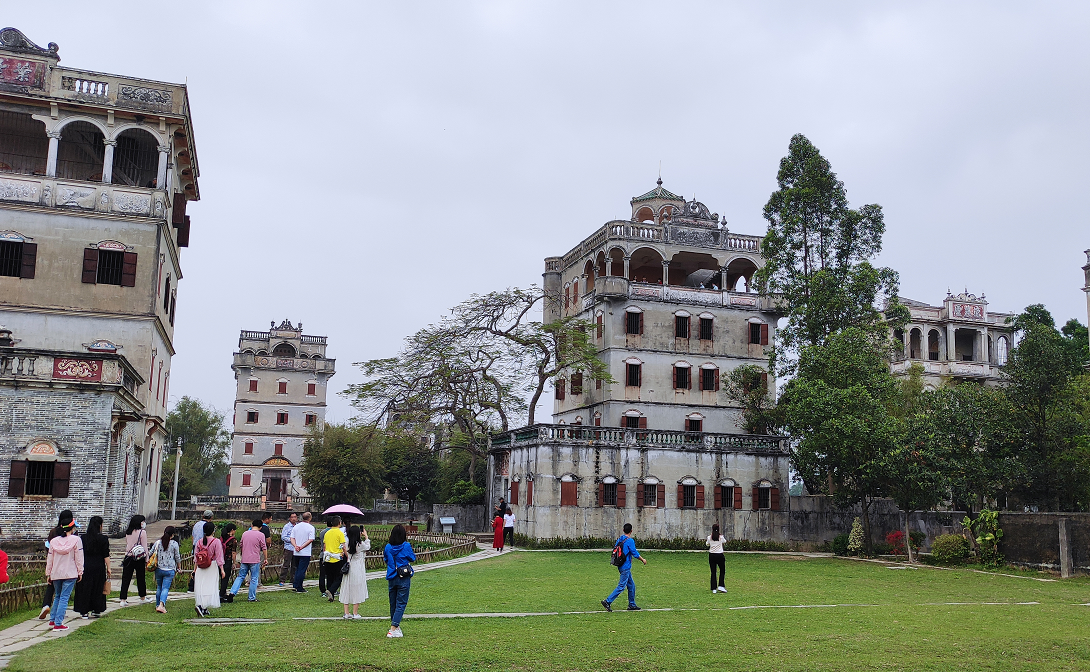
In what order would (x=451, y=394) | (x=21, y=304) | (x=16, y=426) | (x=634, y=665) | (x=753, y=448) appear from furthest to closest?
(x=451, y=394)
(x=753, y=448)
(x=21, y=304)
(x=16, y=426)
(x=634, y=665)

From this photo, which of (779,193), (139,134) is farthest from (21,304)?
(779,193)

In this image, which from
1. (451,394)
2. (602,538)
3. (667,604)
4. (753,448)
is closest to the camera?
(667,604)

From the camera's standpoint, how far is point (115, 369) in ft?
85.1

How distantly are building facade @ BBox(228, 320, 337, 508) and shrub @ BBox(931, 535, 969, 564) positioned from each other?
170 ft

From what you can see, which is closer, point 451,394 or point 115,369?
point 115,369

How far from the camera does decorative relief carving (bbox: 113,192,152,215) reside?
3294cm

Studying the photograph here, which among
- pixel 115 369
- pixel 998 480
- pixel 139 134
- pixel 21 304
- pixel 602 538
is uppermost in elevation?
pixel 139 134

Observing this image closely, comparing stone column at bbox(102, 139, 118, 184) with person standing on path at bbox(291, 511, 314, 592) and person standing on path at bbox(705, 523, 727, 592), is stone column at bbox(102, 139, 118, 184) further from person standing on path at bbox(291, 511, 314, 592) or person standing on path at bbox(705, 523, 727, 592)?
person standing on path at bbox(705, 523, 727, 592)

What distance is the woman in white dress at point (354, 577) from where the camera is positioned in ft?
49.3

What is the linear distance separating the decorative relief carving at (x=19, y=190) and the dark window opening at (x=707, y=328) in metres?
29.4

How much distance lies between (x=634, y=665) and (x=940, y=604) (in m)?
10.8

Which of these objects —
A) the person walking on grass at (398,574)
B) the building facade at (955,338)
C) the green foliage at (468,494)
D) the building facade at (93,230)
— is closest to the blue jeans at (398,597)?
the person walking on grass at (398,574)

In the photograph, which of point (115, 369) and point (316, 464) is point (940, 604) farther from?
point (316, 464)

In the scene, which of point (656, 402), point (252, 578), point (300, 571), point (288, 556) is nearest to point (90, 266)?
point (288, 556)
